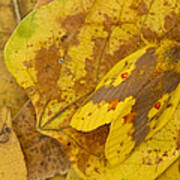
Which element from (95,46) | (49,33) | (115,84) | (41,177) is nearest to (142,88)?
(115,84)

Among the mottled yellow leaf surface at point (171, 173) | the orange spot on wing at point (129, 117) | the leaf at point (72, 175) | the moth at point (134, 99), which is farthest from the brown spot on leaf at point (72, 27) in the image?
the mottled yellow leaf surface at point (171, 173)

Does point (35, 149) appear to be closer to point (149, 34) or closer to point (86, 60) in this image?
point (86, 60)

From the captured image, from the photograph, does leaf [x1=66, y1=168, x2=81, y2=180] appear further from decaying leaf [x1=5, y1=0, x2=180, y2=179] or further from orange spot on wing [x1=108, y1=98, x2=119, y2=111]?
orange spot on wing [x1=108, y1=98, x2=119, y2=111]

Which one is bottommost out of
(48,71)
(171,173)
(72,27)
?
(171,173)

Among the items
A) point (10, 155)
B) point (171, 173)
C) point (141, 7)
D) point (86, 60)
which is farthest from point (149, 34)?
point (10, 155)

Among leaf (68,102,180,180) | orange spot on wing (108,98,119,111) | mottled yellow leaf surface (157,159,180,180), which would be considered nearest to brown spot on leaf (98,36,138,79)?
orange spot on wing (108,98,119,111)

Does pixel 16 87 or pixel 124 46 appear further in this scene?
pixel 16 87

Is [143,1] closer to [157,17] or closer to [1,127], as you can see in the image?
[157,17]
